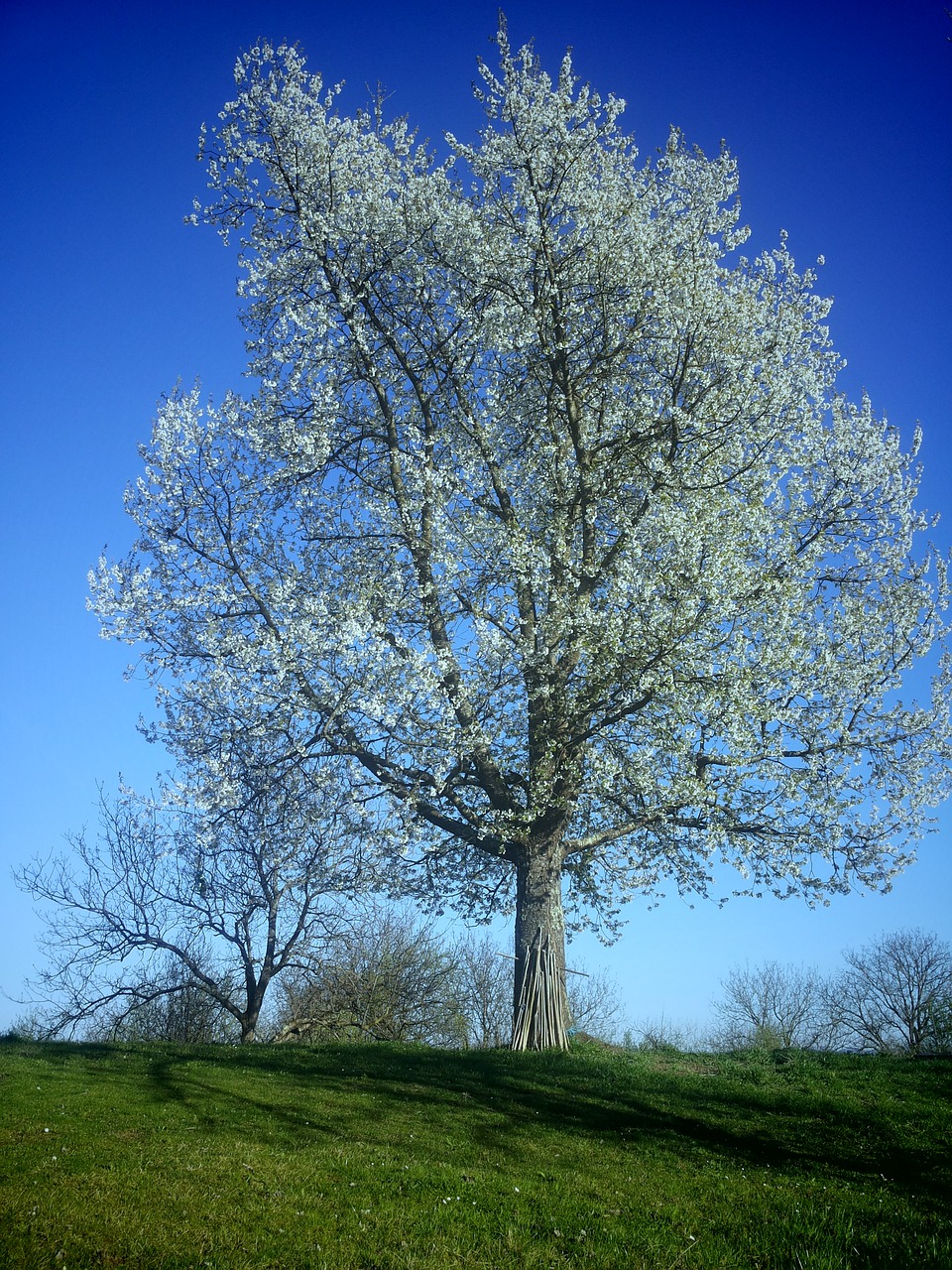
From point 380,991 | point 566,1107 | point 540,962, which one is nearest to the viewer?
point 566,1107

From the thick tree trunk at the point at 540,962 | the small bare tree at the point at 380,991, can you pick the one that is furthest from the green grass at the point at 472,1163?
the small bare tree at the point at 380,991

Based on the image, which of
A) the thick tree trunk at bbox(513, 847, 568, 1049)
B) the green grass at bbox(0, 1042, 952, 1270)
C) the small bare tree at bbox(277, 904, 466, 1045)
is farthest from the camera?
the small bare tree at bbox(277, 904, 466, 1045)

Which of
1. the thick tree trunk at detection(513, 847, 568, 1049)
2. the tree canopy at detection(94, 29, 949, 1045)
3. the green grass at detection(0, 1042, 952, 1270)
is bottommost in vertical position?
the green grass at detection(0, 1042, 952, 1270)

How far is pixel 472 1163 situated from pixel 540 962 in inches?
288

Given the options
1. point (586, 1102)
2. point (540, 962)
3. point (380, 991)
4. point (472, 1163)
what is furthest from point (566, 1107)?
point (380, 991)

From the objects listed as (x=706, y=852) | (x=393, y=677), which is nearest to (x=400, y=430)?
(x=393, y=677)

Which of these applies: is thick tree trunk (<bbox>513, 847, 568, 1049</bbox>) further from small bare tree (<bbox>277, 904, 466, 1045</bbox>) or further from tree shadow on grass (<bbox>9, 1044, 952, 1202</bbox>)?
small bare tree (<bbox>277, 904, 466, 1045</bbox>)

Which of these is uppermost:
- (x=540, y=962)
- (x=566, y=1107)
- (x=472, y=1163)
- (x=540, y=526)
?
(x=540, y=526)

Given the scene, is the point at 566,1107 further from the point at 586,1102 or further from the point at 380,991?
the point at 380,991

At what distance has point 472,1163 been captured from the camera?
9562mm

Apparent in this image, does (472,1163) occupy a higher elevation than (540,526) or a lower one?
lower

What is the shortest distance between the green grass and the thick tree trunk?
86 centimetres

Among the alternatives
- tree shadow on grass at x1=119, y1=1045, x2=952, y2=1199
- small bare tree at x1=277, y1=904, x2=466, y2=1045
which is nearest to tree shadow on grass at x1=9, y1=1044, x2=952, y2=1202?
tree shadow on grass at x1=119, y1=1045, x2=952, y2=1199

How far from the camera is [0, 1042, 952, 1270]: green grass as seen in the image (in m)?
6.86
